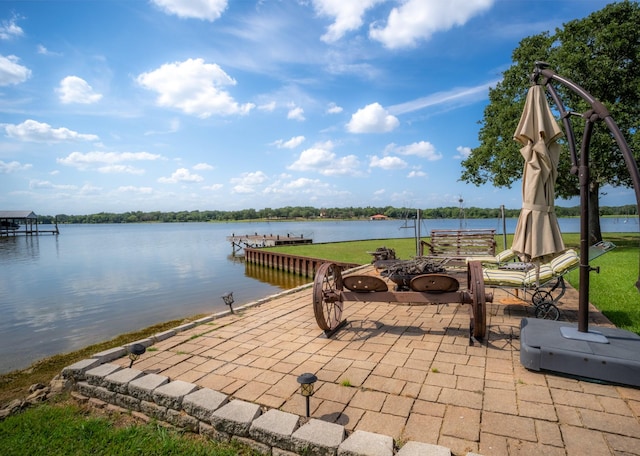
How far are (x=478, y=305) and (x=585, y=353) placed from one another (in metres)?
1.06

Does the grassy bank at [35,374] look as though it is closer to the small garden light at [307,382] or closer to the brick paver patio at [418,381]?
the brick paver patio at [418,381]

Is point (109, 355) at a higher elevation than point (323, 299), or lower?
lower

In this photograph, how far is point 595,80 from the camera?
1346cm

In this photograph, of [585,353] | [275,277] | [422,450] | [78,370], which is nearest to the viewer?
[422,450]

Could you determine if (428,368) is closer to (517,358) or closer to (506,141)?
(517,358)

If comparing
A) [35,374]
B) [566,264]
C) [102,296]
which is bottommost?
[102,296]

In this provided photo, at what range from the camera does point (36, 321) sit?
11.0m

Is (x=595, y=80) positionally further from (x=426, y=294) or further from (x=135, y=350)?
(x=135, y=350)

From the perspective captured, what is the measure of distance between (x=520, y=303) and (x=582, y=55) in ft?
41.9

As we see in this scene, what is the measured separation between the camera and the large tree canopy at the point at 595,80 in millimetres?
12961

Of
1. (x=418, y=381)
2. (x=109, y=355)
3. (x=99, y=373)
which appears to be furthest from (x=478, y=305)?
(x=109, y=355)

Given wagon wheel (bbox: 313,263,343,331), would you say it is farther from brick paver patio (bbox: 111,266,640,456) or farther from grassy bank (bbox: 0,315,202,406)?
grassy bank (bbox: 0,315,202,406)

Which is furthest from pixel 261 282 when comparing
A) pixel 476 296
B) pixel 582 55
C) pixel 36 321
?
pixel 582 55

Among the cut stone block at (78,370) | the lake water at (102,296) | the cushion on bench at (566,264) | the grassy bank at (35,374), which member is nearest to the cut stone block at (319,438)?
the cut stone block at (78,370)
